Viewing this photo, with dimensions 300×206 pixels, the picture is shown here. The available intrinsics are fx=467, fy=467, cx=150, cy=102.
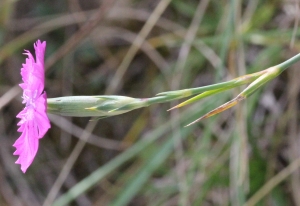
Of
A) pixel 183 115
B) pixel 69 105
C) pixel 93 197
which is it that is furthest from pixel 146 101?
pixel 93 197

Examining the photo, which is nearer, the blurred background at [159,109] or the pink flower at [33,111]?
the pink flower at [33,111]

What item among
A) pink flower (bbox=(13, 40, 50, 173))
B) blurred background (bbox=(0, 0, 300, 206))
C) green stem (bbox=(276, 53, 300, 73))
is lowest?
pink flower (bbox=(13, 40, 50, 173))

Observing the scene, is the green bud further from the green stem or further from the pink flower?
the green stem

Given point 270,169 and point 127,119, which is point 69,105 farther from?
Answer: point 127,119

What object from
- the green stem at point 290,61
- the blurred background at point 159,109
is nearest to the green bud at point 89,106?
the green stem at point 290,61

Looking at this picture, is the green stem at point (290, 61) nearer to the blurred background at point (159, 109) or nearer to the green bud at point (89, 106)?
the green bud at point (89, 106)

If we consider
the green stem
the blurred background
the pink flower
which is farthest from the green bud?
the blurred background
